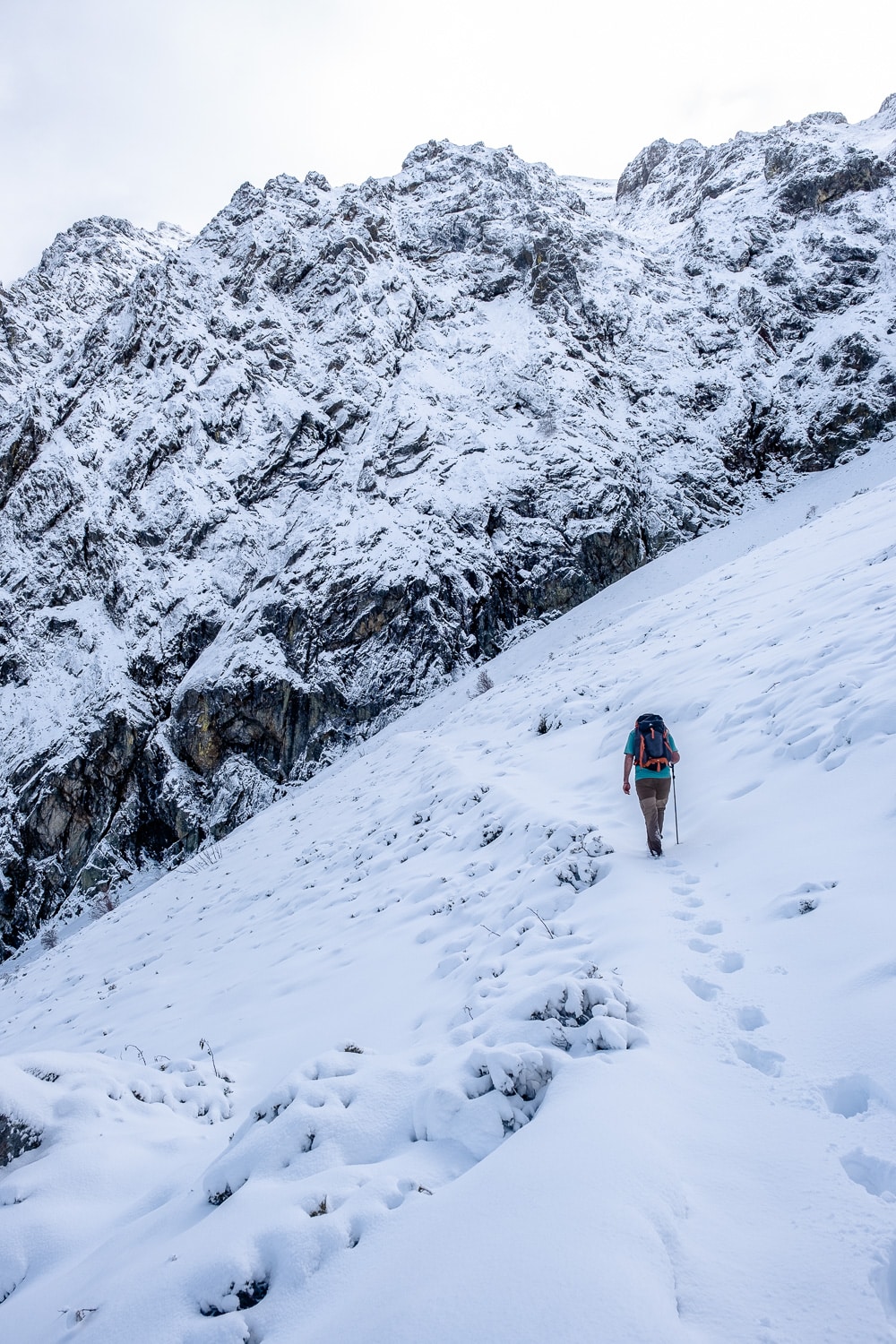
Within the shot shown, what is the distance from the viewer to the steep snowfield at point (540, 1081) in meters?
2.20

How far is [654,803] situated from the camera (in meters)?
6.50

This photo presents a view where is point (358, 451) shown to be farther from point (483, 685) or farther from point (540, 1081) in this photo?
point (540, 1081)

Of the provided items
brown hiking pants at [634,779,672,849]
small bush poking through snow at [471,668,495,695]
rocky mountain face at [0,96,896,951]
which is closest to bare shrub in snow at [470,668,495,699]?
small bush poking through snow at [471,668,495,695]

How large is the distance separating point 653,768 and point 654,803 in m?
0.41

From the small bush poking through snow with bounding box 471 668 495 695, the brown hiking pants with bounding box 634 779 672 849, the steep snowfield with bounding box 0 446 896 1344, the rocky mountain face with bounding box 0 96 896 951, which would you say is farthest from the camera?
the rocky mountain face with bounding box 0 96 896 951

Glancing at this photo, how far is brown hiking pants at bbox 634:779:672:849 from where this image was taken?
20.6ft

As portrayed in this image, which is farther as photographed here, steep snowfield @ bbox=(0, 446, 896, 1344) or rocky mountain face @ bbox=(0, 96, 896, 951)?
rocky mountain face @ bbox=(0, 96, 896, 951)

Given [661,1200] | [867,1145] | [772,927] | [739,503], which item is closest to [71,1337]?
[661,1200]

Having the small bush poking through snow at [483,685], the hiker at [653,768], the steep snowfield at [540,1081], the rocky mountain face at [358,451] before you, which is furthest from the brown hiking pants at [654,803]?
the rocky mountain face at [358,451]

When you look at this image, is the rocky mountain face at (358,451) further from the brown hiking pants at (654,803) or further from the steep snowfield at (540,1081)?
the brown hiking pants at (654,803)

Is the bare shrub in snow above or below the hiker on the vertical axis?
below

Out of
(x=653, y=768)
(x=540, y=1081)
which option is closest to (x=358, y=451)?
(x=653, y=768)

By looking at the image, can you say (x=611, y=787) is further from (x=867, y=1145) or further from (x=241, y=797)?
(x=241, y=797)

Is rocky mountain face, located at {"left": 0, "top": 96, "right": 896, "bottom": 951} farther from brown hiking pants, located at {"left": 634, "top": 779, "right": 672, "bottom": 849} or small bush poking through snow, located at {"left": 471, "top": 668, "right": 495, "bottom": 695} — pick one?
brown hiking pants, located at {"left": 634, "top": 779, "right": 672, "bottom": 849}
